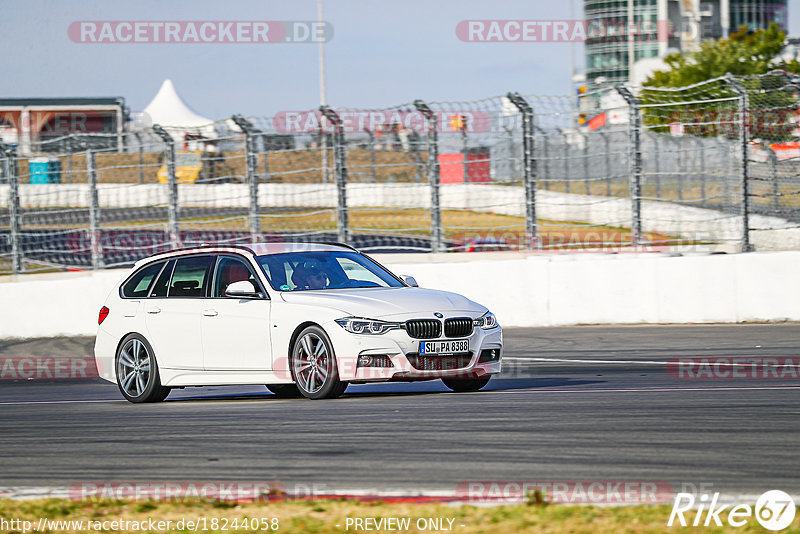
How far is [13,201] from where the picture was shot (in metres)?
20.0

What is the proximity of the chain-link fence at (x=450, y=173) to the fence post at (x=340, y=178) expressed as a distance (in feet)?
0.07

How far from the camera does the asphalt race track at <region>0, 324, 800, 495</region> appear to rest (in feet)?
21.2

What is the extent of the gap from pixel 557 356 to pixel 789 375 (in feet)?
11.7

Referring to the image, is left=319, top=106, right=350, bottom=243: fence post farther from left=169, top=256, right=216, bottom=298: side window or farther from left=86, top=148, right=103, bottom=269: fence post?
left=169, top=256, right=216, bottom=298: side window

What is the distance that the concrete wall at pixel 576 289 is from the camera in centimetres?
1634

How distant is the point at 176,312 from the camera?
36.7 ft

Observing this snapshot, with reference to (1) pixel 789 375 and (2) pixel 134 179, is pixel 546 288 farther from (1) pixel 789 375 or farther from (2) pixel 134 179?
(2) pixel 134 179

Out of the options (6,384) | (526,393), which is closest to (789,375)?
(526,393)

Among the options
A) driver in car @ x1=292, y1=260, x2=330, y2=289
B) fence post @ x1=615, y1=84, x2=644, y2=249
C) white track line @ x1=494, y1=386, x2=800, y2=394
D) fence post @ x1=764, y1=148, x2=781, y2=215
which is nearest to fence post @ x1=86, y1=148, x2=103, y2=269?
fence post @ x1=615, y1=84, x2=644, y2=249

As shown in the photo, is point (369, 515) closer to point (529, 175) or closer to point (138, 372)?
point (138, 372)

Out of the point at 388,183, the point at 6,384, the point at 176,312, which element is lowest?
the point at 6,384

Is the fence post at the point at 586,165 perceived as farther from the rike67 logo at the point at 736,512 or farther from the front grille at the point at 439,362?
the rike67 logo at the point at 736,512

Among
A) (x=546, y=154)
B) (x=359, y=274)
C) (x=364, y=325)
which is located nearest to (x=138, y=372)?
(x=359, y=274)

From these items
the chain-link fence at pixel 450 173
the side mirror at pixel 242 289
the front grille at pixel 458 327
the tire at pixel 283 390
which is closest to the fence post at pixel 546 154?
the chain-link fence at pixel 450 173
